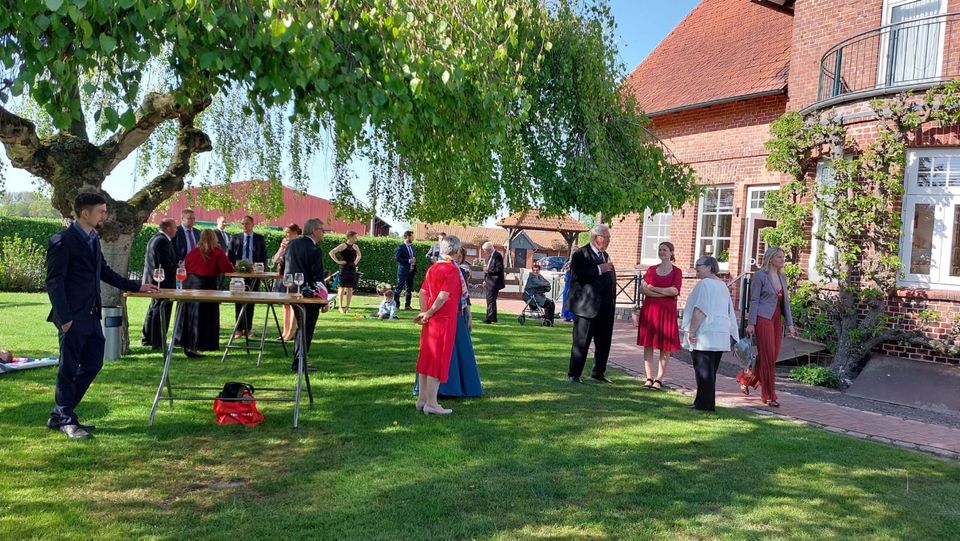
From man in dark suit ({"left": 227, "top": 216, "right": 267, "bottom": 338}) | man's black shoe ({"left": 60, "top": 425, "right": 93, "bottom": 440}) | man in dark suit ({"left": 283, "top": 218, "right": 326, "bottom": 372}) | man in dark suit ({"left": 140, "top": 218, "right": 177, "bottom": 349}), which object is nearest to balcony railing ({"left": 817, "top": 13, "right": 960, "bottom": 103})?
man in dark suit ({"left": 283, "top": 218, "right": 326, "bottom": 372})

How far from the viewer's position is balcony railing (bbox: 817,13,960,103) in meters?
11.2

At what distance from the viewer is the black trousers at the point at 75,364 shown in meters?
5.50

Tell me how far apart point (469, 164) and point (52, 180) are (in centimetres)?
503

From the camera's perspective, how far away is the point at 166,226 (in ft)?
31.5

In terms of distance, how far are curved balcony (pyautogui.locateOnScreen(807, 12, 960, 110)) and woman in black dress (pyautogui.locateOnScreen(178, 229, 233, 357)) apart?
31.1 feet

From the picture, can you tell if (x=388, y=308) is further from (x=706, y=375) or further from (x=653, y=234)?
(x=706, y=375)

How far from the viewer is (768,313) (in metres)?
8.27

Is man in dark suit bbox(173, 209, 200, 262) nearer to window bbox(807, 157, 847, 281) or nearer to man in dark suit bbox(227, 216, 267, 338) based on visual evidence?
man in dark suit bbox(227, 216, 267, 338)

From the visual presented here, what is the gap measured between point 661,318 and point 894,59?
6558mm

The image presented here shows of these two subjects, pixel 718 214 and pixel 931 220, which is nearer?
pixel 931 220

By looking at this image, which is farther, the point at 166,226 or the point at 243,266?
the point at 243,266

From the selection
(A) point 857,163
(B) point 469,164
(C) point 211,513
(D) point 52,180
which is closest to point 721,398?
(B) point 469,164

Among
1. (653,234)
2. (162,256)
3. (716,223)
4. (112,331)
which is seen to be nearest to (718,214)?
(716,223)

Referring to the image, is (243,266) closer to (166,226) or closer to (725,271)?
(166,226)
